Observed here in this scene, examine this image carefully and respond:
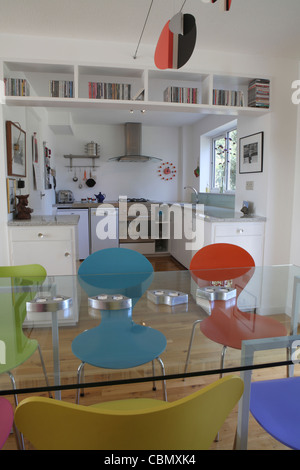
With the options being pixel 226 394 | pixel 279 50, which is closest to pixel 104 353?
pixel 226 394

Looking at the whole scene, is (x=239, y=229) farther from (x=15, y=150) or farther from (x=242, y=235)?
(x=15, y=150)

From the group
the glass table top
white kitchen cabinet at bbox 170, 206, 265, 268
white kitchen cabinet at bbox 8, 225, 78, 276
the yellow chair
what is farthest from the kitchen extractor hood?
the yellow chair

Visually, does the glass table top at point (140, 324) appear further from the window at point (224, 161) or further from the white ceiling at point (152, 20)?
the window at point (224, 161)

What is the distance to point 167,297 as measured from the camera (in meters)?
1.55

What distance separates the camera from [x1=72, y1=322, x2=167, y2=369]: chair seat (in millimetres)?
1056

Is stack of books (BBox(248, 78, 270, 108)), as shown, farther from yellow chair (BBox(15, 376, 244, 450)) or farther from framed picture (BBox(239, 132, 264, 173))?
yellow chair (BBox(15, 376, 244, 450))

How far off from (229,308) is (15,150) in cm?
248

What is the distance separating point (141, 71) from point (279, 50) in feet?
4.21

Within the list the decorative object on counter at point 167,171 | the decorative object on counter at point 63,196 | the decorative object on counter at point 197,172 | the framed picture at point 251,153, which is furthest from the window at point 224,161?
the decorative object on counter at point 63,196

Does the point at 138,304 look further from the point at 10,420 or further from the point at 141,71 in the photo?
the point at 141,71

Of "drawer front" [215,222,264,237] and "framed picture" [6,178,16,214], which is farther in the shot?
"drawer front" [215,222,264,237]

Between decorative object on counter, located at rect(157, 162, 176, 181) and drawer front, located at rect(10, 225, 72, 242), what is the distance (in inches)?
154

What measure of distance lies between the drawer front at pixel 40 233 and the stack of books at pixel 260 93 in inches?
82.8

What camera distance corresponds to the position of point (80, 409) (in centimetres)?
56
